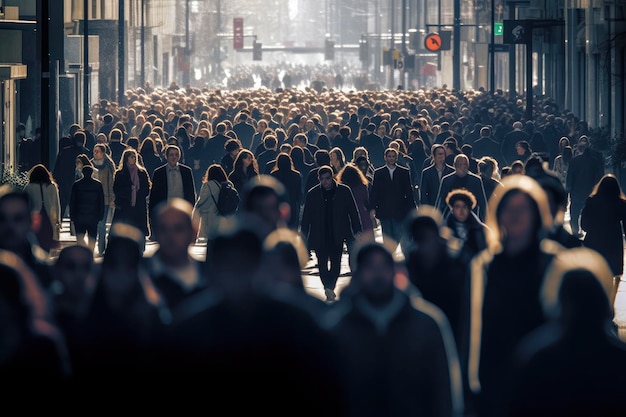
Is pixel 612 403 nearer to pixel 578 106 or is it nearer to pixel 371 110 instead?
pixel 371 110

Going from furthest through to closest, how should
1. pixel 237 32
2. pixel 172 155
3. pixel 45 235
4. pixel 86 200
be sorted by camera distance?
1. pixel 237 32
2. pixel 172 155
3. pixel 86 200
4. pixel 45 235

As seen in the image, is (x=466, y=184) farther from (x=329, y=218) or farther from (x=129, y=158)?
(x=129, y=158)

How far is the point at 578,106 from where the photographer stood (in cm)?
5175

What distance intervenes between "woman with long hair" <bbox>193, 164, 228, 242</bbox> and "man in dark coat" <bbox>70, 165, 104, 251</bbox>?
100cm

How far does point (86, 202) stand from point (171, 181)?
103 cm

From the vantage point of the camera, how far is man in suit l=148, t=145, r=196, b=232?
61.4ft

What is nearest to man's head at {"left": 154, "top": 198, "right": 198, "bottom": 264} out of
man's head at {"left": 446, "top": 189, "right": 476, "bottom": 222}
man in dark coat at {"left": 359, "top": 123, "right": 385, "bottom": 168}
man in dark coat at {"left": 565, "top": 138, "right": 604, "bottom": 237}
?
man's head at {"left": 446, "top": 189, "right": 476, "bottom": 222}

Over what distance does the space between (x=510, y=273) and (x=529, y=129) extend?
23902 millimetres

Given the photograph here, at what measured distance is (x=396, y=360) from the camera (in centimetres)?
670

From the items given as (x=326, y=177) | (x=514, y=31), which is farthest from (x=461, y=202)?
(x=514, y=31)

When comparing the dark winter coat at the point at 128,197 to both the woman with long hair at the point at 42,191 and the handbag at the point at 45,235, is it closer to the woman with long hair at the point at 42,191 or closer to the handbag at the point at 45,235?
the woman with long hair at the point at 42,191

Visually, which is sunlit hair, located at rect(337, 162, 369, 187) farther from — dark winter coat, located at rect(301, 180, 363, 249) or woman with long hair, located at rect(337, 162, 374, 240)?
dark winter coat, located at rect(301, 180, 363, 249)

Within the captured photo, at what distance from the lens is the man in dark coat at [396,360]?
22.0ft

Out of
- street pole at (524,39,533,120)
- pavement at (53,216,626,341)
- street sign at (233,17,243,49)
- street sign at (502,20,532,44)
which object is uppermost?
street sign at (233,17,243,49)
